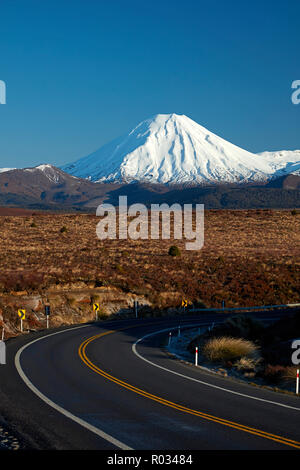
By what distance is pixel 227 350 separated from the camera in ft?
61.7

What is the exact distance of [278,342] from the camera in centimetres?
2078

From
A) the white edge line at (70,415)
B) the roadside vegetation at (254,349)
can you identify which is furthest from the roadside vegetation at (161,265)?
the white edge line at (70,415)

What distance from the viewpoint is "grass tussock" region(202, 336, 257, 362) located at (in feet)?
61.0

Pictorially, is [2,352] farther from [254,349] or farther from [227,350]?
[254,349]

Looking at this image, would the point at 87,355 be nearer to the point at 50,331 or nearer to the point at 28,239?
the point at 50,331

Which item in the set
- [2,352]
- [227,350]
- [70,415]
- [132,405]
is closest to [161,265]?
[2,352]

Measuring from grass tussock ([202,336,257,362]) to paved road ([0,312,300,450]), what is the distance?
1.33 m

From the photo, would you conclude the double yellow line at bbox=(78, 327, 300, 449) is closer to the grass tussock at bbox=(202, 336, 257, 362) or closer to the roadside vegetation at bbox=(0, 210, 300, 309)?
the grass tussock at bbox=(202, 336, 257, 362)

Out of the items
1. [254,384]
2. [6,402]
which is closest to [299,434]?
[254,384]

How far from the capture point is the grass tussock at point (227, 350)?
18.6 metres

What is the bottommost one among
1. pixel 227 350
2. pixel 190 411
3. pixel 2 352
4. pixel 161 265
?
pixel 2 352

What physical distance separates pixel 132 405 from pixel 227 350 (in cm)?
749

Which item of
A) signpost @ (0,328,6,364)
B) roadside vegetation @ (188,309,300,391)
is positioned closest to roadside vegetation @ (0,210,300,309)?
signpost @ (0,328,6,364)

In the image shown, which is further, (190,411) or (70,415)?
(190,411)
